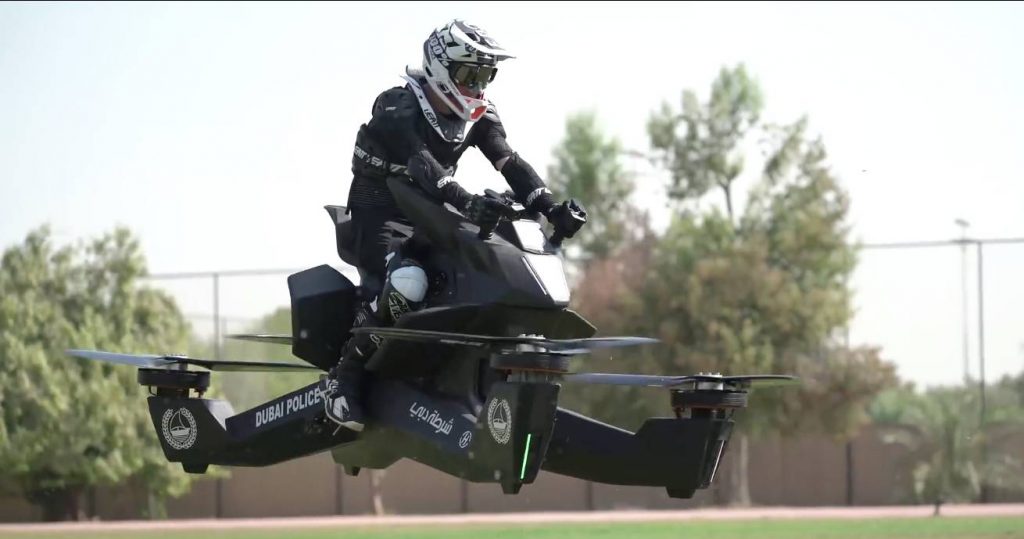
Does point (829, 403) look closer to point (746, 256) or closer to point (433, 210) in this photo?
point (746, 256)

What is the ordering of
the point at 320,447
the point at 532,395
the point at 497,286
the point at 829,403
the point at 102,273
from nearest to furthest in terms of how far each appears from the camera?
1. the point at 532,395
2. the point at 497,286
3. the point at 320,447
4. the point at 102,273
5. the point at 829,403

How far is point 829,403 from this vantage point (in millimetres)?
49875

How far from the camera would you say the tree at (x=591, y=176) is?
198 feet

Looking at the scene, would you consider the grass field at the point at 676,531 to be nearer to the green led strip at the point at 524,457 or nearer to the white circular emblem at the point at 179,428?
the white circular emblem at the point at 179,428

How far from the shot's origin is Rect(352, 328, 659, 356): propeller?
10711mm

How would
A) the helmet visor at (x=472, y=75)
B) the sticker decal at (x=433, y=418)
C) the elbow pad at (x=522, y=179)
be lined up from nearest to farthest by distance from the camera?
the sticker decal at (x=433, y=418) < the helmet visor at (x=472, y=75) < the elbow pad at (x=522, y=179)

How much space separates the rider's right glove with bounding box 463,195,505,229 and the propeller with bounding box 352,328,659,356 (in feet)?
2.59

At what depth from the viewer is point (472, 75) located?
40.4ft

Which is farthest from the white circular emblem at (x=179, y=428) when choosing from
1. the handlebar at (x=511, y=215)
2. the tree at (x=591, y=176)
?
the tree at (x=591, y=176)

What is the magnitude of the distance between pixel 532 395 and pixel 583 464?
1.65 m

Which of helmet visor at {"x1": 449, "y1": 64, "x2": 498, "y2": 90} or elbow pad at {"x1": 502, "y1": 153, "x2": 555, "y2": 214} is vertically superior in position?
helmet visor at {"x1": 449, "y1": 64, "x2": 498, "y2": 90}

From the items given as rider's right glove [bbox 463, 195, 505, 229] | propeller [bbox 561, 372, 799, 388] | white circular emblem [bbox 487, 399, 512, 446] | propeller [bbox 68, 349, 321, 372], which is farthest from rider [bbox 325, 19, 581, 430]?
white circular emblem [bbox 487, 399, 512, 446]

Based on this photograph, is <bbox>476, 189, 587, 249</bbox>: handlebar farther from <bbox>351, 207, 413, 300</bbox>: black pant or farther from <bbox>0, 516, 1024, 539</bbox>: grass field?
<bbox>0, 516, 1024, 539</bbox>: grass field

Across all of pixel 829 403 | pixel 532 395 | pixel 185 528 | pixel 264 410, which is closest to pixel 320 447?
pixel 264 410
